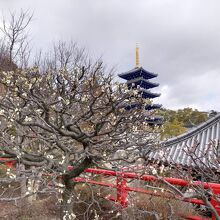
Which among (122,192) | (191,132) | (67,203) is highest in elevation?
(191,132)

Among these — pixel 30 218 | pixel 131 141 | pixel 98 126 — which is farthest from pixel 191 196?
pixel 30 218

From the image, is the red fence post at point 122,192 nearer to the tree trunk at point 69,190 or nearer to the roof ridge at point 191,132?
the tree trunk at point 69,190

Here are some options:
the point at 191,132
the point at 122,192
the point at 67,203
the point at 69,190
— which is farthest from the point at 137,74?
the point at 67,203

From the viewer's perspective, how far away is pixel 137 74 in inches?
1298

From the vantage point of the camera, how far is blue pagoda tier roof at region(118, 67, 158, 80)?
32.0m

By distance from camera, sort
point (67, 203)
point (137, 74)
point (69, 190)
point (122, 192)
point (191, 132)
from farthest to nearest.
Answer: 1. point (137, 74)
2. point (191, 132)
3. point (122, 192)
4. point (69, 190)
5. point (67, 203)

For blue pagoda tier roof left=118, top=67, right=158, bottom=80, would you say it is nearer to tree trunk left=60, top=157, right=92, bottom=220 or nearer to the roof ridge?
the roof ridge

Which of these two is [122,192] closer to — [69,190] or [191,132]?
[69,190]

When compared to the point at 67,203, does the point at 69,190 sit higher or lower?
higher

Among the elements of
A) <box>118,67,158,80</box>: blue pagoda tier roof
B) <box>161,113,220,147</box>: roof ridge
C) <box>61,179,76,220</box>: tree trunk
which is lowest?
<box>61,179,76,220</box>: tree trunk

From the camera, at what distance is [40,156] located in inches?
202

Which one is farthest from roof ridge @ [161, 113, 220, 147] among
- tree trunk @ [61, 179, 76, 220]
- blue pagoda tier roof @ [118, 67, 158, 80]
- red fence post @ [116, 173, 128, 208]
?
blue pagoda tier roof @ [118, 67, 158, 80]

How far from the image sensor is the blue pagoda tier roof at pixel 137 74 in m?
A: 32.0

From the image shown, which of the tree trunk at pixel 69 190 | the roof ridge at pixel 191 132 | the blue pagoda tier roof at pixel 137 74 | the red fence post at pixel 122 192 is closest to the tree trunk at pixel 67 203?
the tree trunk at pixel 69 190
